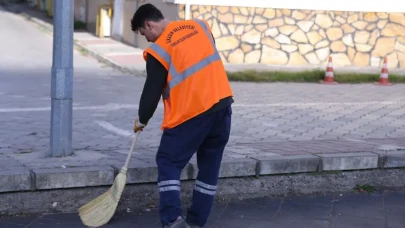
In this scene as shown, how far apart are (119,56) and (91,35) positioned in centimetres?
600

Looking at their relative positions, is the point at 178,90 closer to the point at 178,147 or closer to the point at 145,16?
the point at 178,147

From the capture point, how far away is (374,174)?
22.0 feet

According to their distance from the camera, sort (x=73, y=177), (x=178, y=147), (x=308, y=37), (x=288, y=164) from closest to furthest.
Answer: (x=178, y=147) → (x=73, y=177) → (x=288, y=164) → (x=308, y=37)

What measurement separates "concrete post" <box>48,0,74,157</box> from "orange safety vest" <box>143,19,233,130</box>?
135 cm

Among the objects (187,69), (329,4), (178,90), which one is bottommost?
(178,90)

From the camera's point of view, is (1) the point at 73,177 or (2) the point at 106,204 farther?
(1) the point at 73,177

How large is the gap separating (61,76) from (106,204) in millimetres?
1249

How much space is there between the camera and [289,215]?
19.1 ft

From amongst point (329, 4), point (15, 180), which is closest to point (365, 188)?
point (15, 180)

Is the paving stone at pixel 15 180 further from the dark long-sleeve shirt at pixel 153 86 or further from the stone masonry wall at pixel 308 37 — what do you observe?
the stone masonry wall at pixel 308 37

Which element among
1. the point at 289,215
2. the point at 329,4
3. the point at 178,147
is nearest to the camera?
the point at 178,147

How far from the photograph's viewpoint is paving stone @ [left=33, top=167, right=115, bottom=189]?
543 cm

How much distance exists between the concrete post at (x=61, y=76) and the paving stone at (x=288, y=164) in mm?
1672

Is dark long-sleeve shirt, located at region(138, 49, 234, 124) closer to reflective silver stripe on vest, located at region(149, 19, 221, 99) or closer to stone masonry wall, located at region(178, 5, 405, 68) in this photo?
reflective silver stripe on vest, located at region(149, 19, 221, 99)
